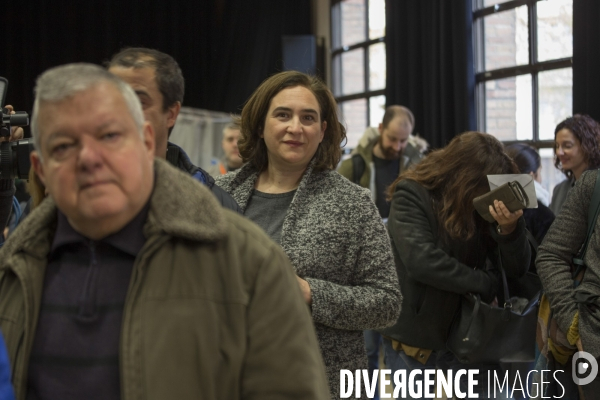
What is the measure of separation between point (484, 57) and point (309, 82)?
5.12 m

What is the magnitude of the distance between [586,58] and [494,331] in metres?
3.12

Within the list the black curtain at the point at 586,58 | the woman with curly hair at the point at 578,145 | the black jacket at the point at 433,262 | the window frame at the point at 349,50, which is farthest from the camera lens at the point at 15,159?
the window frame at the point at 349,50

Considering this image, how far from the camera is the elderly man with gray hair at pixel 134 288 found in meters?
1.16

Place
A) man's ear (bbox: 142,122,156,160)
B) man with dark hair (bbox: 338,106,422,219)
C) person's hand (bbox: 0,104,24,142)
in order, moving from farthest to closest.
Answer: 1. man with dark hair (bbox: 338,106,422,219)
2. person's hand (bbox: 0,104,24,142)
3. man's ear (bbox: 142,122,156,160)

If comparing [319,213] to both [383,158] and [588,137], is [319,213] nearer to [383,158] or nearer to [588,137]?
[588,137]

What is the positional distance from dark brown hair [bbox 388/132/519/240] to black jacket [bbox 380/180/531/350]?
0.15ft

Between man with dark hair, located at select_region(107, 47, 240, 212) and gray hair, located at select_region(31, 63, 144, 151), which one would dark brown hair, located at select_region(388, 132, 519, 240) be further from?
gray hair, located at select_region(31, 63, 144, 151)

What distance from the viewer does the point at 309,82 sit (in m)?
2.30

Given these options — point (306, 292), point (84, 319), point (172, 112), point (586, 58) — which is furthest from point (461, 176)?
point (586, 58)

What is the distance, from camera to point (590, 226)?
257cm

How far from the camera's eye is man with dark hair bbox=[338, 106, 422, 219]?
5.30 m

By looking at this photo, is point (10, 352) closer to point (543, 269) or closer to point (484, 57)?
point (543, 269)

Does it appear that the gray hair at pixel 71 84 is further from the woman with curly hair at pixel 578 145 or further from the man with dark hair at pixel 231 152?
the man with dark hair at pixel 231 152

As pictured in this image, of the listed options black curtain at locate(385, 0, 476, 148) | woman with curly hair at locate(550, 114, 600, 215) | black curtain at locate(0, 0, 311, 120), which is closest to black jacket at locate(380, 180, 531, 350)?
woman with curly hair at locate(550, 114, 600, 215)
